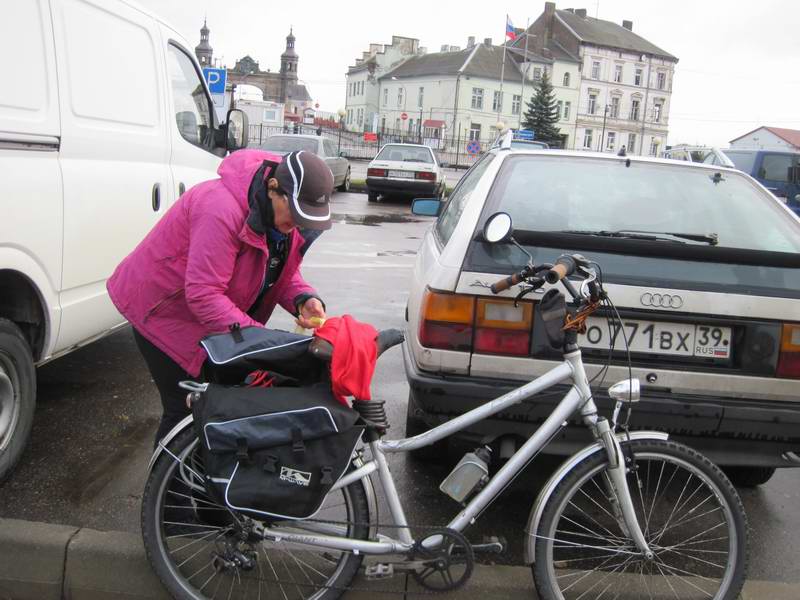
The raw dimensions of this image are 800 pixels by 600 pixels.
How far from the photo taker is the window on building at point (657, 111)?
94.1 m

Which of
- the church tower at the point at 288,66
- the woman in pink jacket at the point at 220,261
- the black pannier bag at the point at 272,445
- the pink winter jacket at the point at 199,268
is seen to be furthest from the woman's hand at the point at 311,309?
the church tower at the point at 288,66

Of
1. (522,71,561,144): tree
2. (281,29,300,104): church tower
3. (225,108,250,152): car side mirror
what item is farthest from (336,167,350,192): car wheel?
(281,29,300,104): church tower

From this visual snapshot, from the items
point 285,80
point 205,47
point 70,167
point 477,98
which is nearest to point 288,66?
point 285,80

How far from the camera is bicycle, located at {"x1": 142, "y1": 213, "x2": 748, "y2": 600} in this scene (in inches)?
108

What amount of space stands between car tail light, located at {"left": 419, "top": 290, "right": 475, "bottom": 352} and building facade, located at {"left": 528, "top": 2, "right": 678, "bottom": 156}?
90242mm

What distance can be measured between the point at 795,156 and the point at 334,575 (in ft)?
75.6

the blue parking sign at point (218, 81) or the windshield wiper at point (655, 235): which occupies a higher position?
the blue parking sign at point (218, 81)

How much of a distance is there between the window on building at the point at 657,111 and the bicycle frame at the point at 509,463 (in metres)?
98.5

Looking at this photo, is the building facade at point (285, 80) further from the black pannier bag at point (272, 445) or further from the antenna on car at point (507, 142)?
the black pannier bag at point (272, 445)

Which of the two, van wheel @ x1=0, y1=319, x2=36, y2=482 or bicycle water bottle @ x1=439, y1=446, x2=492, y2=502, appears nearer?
bicycle water bottle @ x1=439, y1=446, x2=492, y2=502

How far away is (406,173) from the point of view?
20828 millimetres

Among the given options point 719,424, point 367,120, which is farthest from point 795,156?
point 367,120

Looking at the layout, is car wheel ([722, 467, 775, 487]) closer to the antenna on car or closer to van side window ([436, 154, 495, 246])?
van side window ([436, 154, 495, 246])

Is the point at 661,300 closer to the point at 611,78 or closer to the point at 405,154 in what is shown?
the point at 405,154
